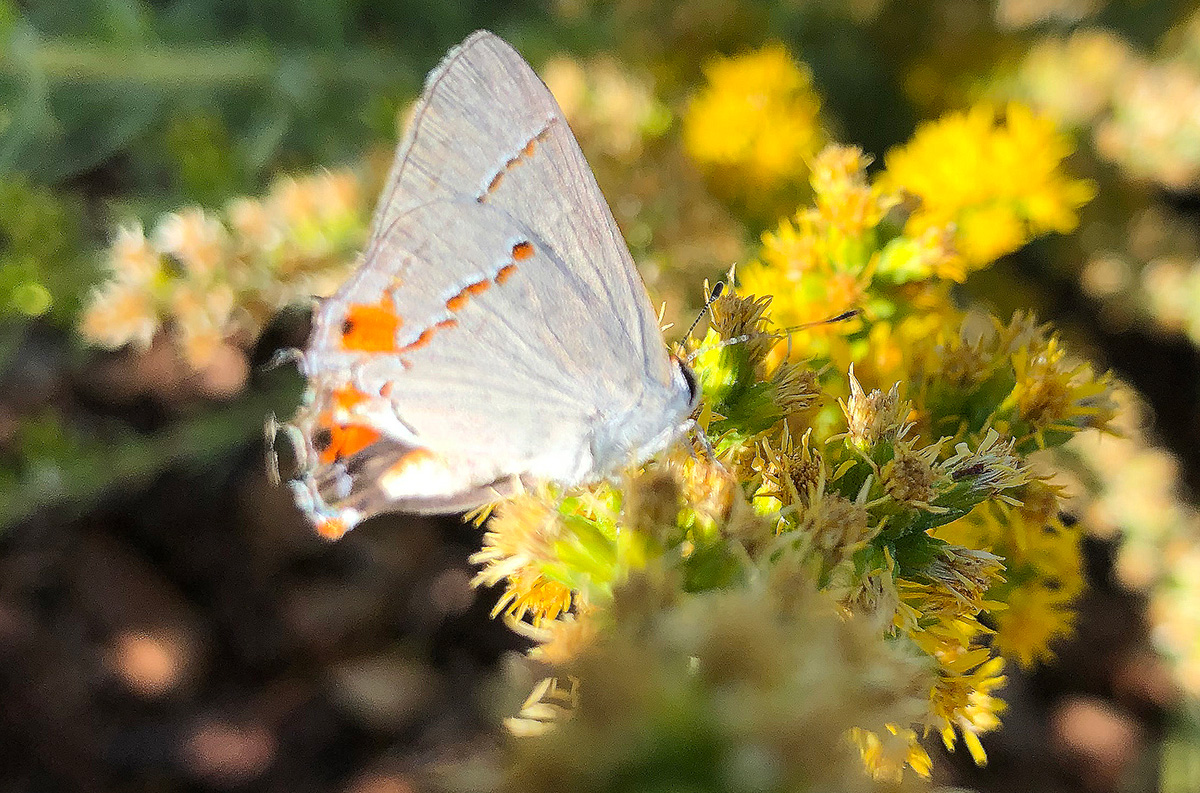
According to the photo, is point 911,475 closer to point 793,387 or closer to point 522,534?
point 793,387

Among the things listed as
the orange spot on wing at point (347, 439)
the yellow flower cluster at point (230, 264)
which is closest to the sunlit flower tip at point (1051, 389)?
the orange spot on wing at point (347, 439)

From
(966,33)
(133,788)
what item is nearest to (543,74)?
(966,33)

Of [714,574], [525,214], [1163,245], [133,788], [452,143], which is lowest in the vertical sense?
[133,788]

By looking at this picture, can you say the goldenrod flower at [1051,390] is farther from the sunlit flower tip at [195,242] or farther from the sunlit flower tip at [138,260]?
the sunlit flower tip at [138,260]

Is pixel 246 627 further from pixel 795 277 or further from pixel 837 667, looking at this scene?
pixel 837 667

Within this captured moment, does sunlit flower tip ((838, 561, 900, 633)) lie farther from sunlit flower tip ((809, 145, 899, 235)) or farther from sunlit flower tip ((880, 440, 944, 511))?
sunlit flower tip ((809, 145, 899, 235))

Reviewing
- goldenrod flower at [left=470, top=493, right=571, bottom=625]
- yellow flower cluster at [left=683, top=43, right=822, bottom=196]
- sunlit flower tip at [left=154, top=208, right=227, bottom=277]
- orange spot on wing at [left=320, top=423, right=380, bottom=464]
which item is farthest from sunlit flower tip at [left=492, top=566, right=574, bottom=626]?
yellow flower cluster at [left=683, top=43, right=822, bottom=196]

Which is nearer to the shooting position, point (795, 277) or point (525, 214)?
point (525, 214)
